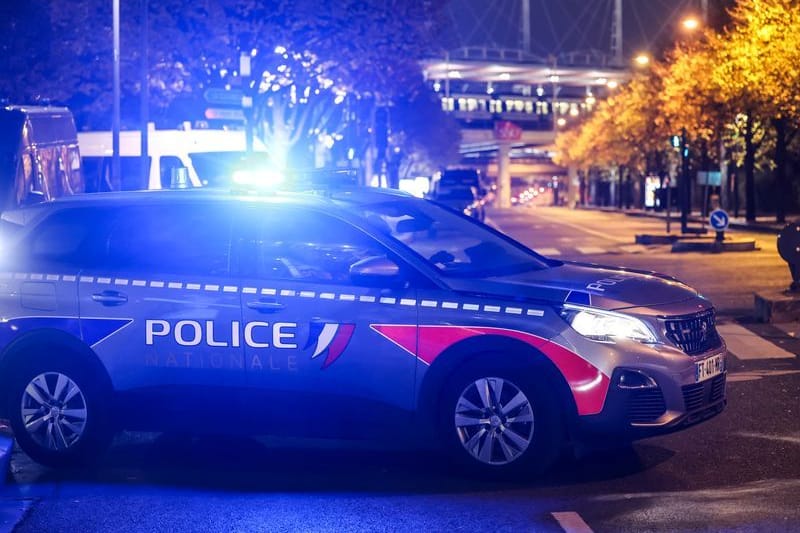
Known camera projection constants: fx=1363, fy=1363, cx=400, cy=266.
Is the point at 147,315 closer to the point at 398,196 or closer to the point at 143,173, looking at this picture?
the point at 398,196

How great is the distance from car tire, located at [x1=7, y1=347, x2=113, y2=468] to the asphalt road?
153 mm

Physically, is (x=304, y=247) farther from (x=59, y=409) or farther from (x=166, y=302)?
(x=59, y=409)

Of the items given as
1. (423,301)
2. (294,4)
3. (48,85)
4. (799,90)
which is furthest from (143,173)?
(423,301)

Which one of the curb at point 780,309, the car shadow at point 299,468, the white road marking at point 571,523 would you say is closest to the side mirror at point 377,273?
the car shadow at point 299,468

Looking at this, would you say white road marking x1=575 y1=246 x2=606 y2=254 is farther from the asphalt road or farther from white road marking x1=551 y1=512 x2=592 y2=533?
white road marking x1=551 y1=512 x2=592 y2=533

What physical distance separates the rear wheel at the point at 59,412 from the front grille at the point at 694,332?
3328 millimetres

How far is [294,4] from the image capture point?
36.5 metres

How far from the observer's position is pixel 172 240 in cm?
824

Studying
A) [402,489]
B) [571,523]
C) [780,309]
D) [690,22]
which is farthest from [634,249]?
[690,22]

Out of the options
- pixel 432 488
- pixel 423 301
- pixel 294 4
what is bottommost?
pixel 432 488

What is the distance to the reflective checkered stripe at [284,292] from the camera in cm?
755

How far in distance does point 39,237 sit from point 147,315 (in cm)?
96

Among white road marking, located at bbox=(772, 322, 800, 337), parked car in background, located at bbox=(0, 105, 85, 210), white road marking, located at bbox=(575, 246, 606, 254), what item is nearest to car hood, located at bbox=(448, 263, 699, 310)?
white road marking, located at bbox=(772, 322, 800, 337)

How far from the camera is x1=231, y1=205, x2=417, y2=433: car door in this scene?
766 cm
